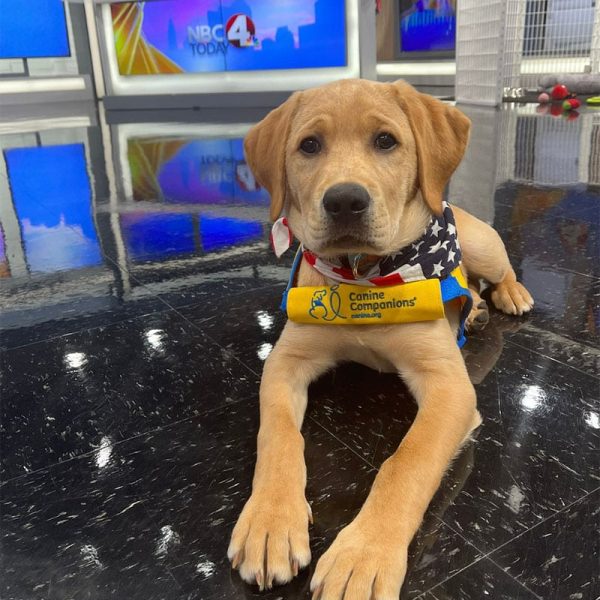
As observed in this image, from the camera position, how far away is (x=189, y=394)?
2.22 metres

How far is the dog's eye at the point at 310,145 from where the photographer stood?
198 centimetres

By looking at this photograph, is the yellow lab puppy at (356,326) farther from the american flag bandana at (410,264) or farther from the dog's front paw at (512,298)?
the dog's front paw at (512,298)

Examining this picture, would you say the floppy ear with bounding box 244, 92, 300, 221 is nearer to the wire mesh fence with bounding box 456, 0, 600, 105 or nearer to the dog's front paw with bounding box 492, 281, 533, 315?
the dog's front paw with bounding box 492, 281, 533, 315

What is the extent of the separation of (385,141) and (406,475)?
1020 millimetres

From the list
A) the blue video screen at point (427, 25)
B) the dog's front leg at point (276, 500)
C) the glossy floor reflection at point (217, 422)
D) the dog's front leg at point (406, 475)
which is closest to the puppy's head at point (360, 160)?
the dog's front leg at point (406, 475)

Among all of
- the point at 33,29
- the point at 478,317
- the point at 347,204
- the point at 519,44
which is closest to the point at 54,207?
the point at 478,317

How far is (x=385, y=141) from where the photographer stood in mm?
1946

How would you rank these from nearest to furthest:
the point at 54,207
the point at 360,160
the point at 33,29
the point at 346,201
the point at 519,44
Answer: the point at 346,201
the point at 360,160
the point at 54,207
the point at 519,44
the point at 33,29

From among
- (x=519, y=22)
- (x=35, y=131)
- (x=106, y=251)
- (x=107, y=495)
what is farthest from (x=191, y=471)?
(x=519, y=22)

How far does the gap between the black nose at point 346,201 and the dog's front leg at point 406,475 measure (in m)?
0.44

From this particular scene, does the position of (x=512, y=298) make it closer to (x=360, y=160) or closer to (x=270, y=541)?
(x=360, y=160)

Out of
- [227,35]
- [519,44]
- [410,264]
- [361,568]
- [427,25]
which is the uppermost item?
[427,25]

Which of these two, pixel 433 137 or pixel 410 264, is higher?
pixel 433 137

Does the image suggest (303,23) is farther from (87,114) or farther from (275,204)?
(275,204)
